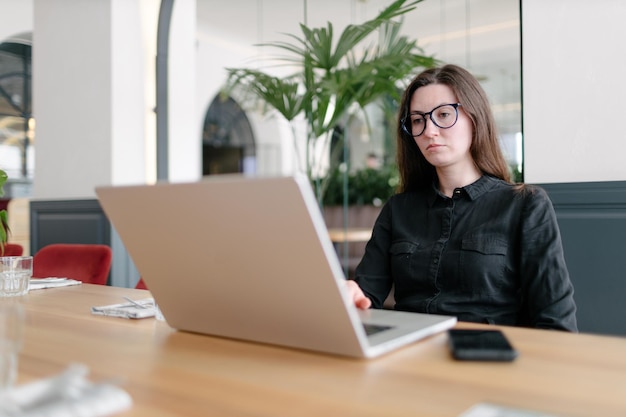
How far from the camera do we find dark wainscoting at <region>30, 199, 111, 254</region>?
4293mm

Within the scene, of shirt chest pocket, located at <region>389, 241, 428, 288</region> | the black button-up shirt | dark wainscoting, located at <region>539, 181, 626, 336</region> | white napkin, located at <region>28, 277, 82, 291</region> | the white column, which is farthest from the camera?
the white column

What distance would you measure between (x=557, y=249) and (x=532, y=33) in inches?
47.8

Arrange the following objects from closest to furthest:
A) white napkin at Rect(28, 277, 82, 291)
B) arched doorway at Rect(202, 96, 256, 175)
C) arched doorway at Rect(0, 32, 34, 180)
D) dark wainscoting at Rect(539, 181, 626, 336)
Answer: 1. white napkin at Rect(28, 277, 82, 291)
2. dark wainscoting at Rect(539, 181, 626, 336)
3. arched doorway at Rect(0, 32, 34, 180)
4. arched doorway at Rect(202, 96, 256, 175)

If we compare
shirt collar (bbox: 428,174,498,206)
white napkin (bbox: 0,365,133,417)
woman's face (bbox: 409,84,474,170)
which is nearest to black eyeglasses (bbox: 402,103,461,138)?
woman's face (bbox: 409,84,474,170)

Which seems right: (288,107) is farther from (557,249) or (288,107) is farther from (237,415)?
(237,415)

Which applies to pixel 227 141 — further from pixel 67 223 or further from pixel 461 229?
pixel 461 229

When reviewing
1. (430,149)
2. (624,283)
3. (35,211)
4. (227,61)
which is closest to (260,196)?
(430,149)

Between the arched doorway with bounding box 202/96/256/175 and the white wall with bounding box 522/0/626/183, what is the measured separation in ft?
25.1

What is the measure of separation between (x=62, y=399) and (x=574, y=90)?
7.11 feet

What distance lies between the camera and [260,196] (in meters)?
0.72

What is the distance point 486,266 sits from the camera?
1461 millimetres

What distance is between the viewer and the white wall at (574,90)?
211 centimetres

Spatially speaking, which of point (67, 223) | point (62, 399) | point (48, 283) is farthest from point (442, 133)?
point (67, 223)

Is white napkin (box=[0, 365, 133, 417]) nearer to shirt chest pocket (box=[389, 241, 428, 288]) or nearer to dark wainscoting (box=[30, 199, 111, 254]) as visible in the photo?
shirt chest pocket (box=[389, 241, 428, 288])
